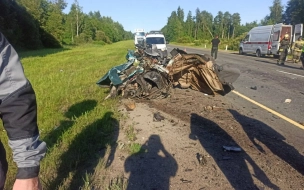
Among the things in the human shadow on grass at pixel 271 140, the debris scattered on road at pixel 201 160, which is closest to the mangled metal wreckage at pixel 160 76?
the human shadow on grass at pixel 271 140

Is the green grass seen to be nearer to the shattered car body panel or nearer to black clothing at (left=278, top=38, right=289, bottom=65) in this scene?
the shattered car body panel

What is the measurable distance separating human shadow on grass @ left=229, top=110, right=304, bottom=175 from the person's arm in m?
3.16

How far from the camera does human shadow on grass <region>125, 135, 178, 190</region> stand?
318cm

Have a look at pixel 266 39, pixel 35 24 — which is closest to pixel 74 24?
pixel 35 24

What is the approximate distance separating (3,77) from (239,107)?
5.93 m

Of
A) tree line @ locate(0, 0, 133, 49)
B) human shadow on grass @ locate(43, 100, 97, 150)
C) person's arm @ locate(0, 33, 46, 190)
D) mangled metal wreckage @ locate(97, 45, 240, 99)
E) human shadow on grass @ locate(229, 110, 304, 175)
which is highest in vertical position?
tree line @ locate(0, 0, 133, 49)

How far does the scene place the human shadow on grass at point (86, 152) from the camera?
3260 mm

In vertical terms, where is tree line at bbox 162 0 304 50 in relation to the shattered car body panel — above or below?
above

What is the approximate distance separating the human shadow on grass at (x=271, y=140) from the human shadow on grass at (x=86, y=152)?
220cm

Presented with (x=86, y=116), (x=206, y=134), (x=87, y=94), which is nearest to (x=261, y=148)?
(x=206, y=134)

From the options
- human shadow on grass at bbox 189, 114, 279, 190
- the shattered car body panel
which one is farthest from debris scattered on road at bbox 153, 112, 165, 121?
the shattered car body panel

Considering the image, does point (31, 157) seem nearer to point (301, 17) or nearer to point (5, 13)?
point (5, 13)

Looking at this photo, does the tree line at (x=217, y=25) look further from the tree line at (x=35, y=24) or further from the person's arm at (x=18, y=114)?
the person's arm at (x=18, y=114)

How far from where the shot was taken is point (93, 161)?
3701 mm
